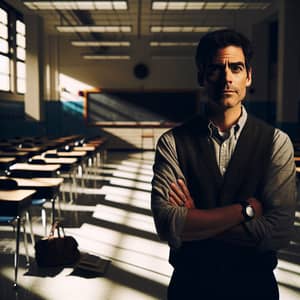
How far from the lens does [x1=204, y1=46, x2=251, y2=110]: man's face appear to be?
1353mm

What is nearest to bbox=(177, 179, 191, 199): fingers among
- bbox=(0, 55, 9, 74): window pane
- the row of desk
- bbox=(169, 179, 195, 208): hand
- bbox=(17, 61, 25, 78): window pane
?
bbox=(169, 179, 195, 208): hand

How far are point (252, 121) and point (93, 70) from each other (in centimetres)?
1527

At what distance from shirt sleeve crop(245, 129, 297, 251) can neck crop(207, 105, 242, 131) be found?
133mm

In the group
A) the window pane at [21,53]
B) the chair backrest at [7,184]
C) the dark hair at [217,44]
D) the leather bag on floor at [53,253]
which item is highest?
the window pane at [21,53]

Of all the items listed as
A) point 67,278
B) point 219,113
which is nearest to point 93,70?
point 67,278

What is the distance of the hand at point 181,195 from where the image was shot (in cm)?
139

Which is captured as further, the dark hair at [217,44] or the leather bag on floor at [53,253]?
the leather bag on floor at [53,253]

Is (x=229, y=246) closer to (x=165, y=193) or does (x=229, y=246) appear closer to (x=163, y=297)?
(x=165, y=193)

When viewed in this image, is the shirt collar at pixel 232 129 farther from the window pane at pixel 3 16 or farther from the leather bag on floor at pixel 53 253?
the window pane at pixel 3 16

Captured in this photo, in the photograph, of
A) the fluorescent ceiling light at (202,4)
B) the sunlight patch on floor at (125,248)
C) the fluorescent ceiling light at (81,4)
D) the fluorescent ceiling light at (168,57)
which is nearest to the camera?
the sunlight patch on floor at (125,248)

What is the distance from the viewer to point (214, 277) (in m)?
1.37

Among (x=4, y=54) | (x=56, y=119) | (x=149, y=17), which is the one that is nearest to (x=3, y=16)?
(x=4, y=54)

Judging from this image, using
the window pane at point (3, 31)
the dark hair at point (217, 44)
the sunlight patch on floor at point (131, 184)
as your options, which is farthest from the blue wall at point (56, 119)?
the dark hair at point (217, 44)

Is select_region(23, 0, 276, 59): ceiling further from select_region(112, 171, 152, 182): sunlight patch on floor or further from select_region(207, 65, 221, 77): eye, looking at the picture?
select_region(207, 65, 221, 77): eye
